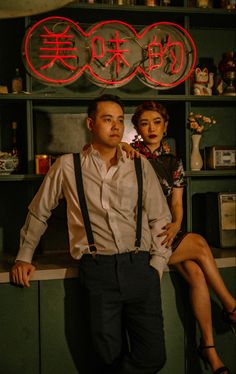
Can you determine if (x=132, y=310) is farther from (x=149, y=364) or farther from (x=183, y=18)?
(x=183, y=18)

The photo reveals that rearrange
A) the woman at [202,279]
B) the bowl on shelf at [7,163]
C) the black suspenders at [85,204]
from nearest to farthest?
1. the black suspenders at [85,204]
2. the woman at [202,279]
3. the bowl on shelf at [7,163]

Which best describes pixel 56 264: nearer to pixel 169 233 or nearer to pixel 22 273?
pixel 22 273

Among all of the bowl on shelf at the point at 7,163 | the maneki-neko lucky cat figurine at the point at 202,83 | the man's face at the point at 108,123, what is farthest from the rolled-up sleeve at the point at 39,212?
the maneki-neko lucky cat figurine at the point at 202,83

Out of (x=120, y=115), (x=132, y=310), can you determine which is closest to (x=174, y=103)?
(x=120, y=115)

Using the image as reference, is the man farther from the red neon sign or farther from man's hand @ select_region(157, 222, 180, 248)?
the red neon sign

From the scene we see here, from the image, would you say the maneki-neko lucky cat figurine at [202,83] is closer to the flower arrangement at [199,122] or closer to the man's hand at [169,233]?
the flower arrangement at [199,122]

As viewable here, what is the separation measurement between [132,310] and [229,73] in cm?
179

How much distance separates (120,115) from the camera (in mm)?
2230

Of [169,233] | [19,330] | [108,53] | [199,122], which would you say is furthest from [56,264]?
[199,122]

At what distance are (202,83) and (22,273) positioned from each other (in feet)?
5.74

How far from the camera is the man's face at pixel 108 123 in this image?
221cm

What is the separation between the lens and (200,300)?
2.39m

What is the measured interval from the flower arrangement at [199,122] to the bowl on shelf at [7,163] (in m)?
1.19

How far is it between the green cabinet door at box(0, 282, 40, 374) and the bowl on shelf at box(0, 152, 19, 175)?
0.76m
